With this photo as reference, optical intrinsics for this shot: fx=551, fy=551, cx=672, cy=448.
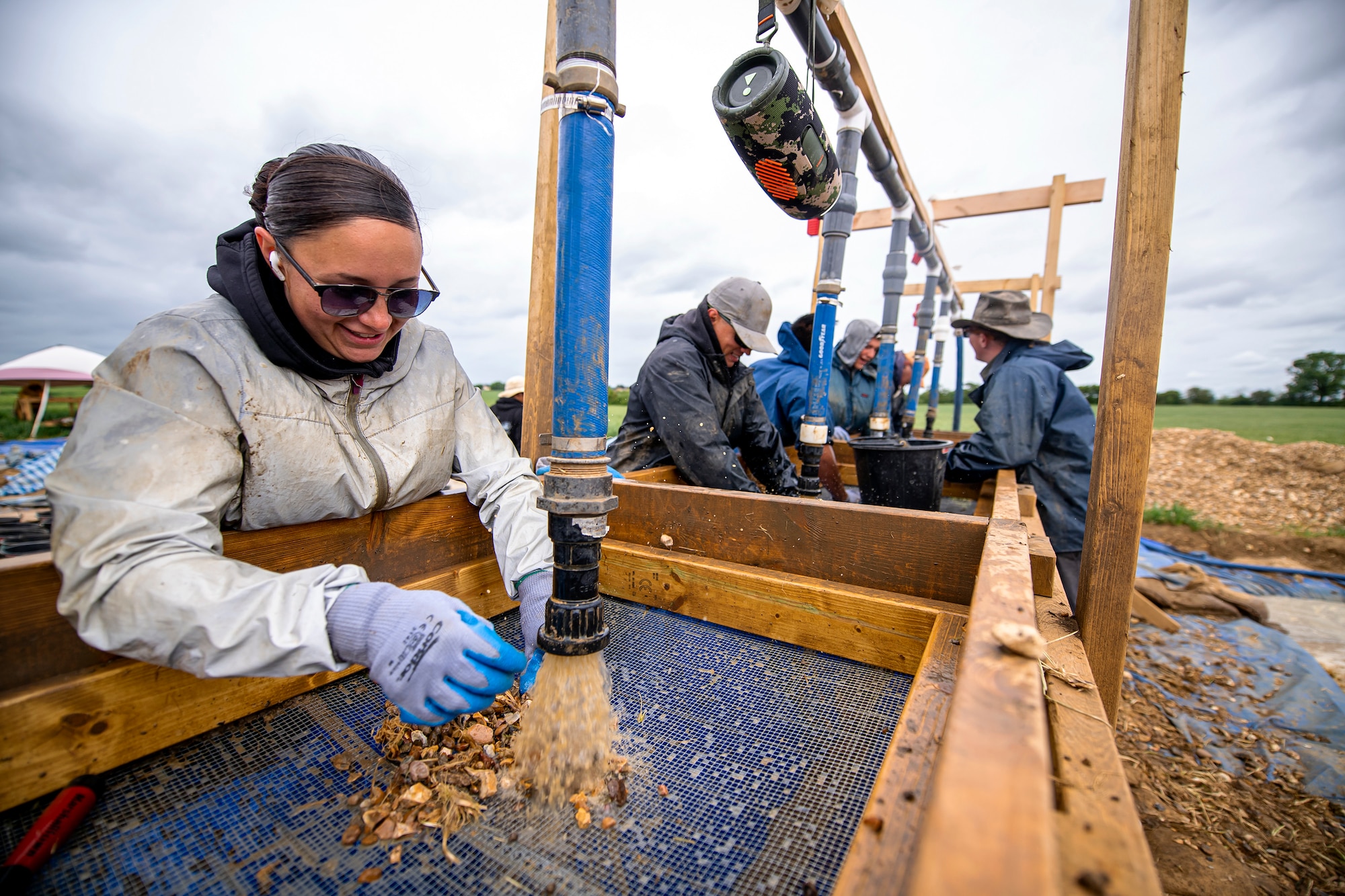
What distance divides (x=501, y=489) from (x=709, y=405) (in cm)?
158

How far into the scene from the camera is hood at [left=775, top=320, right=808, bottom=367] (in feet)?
18.0

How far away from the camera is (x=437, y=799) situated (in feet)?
3.71

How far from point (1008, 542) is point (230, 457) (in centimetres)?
183

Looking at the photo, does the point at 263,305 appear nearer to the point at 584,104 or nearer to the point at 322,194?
the point at 322,194

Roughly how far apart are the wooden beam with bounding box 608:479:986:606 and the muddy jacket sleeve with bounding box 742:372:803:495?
1984 millimetres

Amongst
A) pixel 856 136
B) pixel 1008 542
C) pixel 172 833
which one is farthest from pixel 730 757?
pixel 856 136

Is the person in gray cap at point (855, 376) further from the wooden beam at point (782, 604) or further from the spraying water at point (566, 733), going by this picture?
the spraying water at point (566, 733)

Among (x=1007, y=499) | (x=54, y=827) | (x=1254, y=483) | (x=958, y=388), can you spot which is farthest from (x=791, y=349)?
(x=1254, y=483)

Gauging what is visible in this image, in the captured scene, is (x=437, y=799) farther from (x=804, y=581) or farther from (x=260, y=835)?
(x=804, y=581)

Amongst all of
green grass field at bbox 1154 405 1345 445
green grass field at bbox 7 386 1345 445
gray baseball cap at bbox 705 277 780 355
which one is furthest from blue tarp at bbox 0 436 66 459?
green grass field at bbox 1154 405 1345 445

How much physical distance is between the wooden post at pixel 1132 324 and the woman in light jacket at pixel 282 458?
4.99 ft

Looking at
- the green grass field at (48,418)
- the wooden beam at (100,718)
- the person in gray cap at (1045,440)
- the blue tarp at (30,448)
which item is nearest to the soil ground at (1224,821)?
the person in gray cap at (1045,440)

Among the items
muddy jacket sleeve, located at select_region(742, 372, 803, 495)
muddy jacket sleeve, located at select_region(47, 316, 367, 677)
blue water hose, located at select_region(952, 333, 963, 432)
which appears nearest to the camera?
muddy jacket sleeve, located at select_region(47, 316, 367, 677)

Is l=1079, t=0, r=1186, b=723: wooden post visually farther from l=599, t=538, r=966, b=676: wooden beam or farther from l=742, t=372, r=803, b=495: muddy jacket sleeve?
l=742, t=372, r=803, b=495: muddy jacket sleeve
